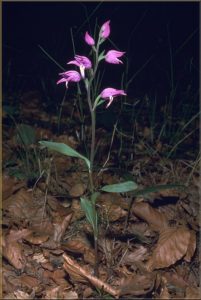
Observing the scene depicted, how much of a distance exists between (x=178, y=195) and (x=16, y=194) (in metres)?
0.71

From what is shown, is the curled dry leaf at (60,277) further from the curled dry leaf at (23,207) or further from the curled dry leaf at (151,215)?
the curled dry leaf at (151,215)

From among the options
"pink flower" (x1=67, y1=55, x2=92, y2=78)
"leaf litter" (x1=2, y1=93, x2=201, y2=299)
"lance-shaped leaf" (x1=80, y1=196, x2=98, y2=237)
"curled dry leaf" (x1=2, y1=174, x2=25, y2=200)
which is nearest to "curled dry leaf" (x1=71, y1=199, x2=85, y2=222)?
"leaf litter" (x1=2, y1=93, x2=201, y2=299)

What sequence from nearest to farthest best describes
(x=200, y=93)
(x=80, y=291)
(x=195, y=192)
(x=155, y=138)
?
(x=80, y=291) → (x=195, y=192) → (x=155, y=138) → (x=200, y=93)

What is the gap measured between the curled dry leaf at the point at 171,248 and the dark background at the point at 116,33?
1603mm

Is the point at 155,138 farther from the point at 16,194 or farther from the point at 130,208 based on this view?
the point at 16,194

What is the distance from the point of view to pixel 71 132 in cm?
263

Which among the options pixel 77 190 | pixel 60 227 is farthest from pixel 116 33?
pixel 60 227

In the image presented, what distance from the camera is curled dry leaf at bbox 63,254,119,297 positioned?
168 cm

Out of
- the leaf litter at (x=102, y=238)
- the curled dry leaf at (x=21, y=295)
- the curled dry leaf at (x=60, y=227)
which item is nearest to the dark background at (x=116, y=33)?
the leaf litter at (x=102, y=238)

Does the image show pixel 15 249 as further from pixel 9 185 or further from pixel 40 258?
pixel 9 185

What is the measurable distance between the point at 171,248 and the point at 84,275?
361 mm

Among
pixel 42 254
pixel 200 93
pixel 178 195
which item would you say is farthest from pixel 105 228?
pixel 200 93

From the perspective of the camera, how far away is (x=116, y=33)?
12.1ft

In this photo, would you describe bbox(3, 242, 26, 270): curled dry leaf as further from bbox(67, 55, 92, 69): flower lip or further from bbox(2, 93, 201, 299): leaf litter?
bbox(67, 55, 92, 69): flower lip
